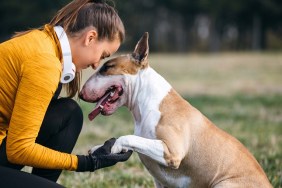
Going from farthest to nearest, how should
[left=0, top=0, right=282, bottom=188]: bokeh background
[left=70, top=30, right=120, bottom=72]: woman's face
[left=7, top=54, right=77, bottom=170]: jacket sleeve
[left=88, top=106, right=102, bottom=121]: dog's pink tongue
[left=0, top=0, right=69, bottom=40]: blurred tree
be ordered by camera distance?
1. [left=0, top=0, right=69, bottom=40]: blurred tree
2. [left=0, top=0, right=282, bottom=188]: bokeh background
3. [left=88, top=106, right=102, bottom=121]: dog's pink tongue
4. [left=70, top=30, right=120, bottom=72]: woman's face
5. [left=7, top=54, right=77, bottom=170]: jacket sleeve

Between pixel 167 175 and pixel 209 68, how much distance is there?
67.0 ft

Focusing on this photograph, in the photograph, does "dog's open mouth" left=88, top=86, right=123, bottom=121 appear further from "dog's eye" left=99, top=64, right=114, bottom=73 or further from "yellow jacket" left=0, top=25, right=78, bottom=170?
"yellow jacket" left=0, top=25, right=78, bottom=170

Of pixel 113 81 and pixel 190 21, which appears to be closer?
pixel 113 81

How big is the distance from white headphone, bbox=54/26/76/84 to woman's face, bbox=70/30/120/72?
0.06 metres

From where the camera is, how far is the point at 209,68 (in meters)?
24.6

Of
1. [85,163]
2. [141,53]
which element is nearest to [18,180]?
[85,163]

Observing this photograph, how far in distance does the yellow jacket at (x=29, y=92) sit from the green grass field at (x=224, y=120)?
1.51 metres

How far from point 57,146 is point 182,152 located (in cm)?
102

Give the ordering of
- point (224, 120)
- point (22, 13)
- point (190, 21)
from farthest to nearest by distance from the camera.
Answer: point (190, 21) → point (22, 13) → point (224, 120)

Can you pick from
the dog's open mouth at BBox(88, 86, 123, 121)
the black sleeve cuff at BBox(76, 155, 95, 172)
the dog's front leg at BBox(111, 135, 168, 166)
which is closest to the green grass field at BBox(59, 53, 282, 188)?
the dog's open mouth at BBox(88, 86, 123, 121)

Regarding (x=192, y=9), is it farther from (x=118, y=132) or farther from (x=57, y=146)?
(x=57, y=146)

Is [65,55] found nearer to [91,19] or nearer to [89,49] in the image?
[89,49]

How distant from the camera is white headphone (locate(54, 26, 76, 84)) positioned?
3.94 m

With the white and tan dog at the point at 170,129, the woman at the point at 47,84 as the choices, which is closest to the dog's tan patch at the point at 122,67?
the white and tan dog at the point at 170,129
